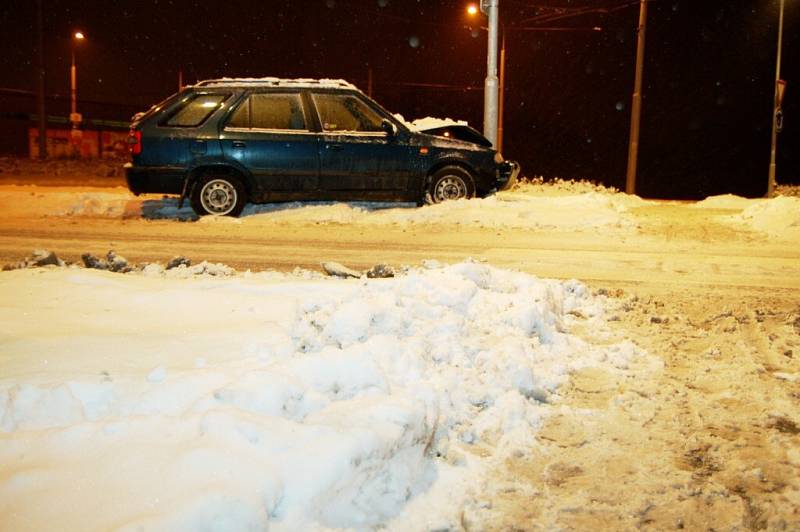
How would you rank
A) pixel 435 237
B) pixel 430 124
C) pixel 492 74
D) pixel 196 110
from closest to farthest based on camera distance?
pixel 435 237
pixel 196 110
pixel 430 124
pixel 492 74

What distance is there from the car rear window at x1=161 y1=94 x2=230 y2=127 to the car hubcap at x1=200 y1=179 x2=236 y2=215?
858 mm

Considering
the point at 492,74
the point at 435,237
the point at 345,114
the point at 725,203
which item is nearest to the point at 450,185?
the point at 345,114

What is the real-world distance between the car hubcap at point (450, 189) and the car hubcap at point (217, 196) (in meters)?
2.99

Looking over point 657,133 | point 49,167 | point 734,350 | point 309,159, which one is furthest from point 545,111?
point 734,350

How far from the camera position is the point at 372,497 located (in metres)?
3.04

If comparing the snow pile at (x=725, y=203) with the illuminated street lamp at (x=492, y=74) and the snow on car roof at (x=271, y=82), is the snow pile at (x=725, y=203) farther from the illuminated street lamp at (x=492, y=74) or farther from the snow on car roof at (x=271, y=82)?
the snow on car roof at (x=271, y=82)

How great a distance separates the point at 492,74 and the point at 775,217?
5.46 m

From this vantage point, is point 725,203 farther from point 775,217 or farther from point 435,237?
point 435,237

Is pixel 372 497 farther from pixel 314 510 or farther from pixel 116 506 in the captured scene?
pixel 116 506

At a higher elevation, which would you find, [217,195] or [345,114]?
[345,114]

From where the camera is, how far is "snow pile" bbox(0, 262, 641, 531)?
2.80 m

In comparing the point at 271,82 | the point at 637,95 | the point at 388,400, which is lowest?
the point at 388,400

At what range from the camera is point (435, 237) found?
977 cm

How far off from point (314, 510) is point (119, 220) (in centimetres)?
905
